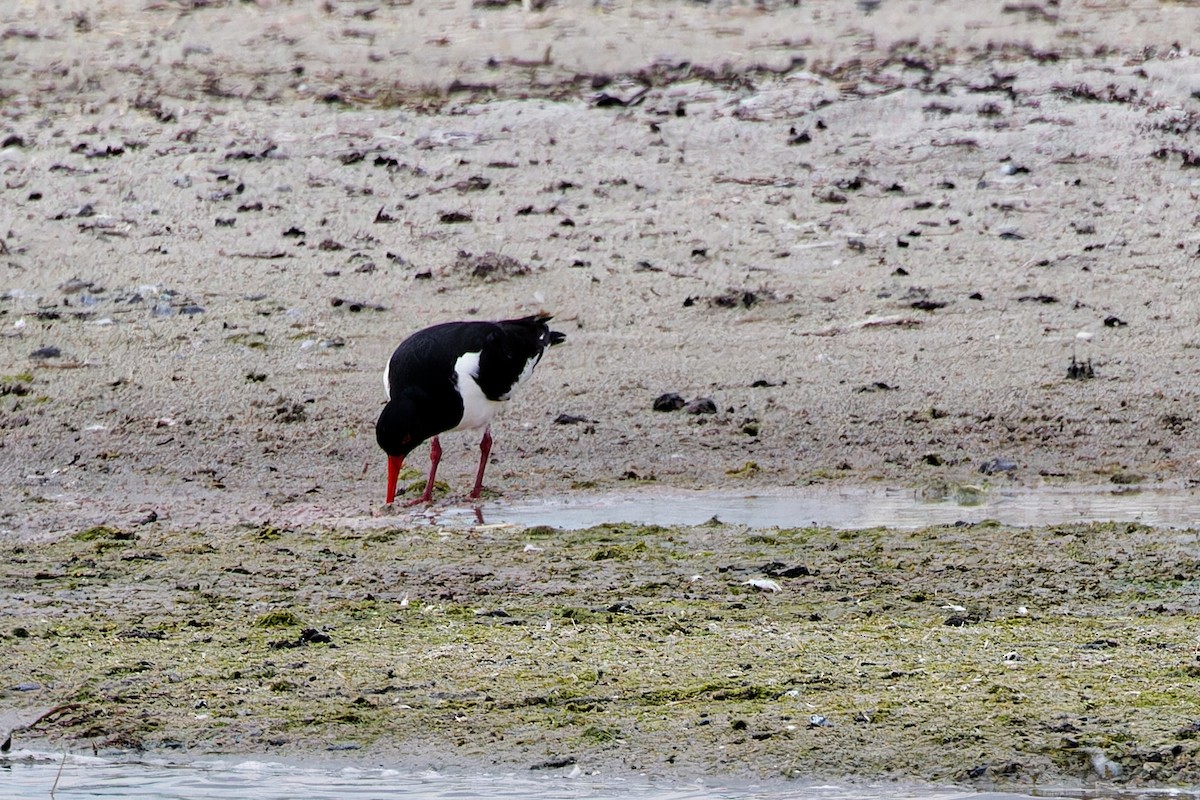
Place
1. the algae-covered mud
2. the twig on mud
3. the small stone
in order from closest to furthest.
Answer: the algae-covered mud < the small stone < the twig on mud

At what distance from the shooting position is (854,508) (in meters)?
7.88

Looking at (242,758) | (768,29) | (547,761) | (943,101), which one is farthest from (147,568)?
(768,29)

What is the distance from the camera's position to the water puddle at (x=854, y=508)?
7.54 m

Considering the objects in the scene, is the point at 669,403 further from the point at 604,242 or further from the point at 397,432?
the point at 604,242

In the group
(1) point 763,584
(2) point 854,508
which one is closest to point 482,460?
(2) point 854,508

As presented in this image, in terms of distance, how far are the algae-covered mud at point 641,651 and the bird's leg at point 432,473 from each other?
1135 millimetres

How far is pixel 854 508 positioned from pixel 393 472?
2.01 metres

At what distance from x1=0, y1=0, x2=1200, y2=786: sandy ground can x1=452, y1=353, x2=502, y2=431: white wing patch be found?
33cm

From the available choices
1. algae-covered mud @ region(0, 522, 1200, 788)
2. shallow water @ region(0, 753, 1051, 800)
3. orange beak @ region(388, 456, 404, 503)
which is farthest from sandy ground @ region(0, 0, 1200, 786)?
shallow water @ region(0, 753, 1051, 800)

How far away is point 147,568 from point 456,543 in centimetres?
113

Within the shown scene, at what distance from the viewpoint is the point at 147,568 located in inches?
264

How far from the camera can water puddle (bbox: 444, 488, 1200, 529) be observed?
7.54m

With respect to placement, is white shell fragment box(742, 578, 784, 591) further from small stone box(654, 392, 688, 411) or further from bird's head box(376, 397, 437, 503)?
small stone box(654, 392, 688, 411)

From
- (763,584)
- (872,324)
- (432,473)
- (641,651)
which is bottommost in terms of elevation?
(432,473)
